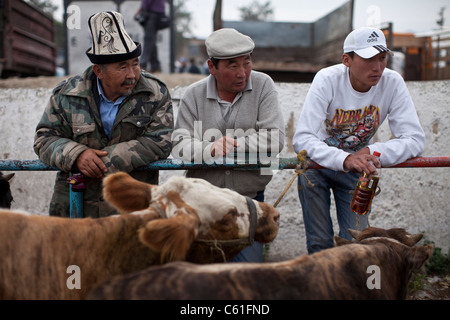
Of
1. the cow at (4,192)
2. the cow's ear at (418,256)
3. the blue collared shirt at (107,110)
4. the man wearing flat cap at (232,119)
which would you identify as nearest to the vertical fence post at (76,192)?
the blue collared shirt at (107,110)

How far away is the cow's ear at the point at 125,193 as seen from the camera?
6.95 feet

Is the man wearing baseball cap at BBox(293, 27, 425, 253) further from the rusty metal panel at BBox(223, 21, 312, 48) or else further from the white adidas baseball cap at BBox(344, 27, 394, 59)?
the rusty metal panel at BBox(223, 21, 312, 48)

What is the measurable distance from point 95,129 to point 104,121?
0.09 meters

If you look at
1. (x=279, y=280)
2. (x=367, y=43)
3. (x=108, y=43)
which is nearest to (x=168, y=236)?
(x=279, y=280)

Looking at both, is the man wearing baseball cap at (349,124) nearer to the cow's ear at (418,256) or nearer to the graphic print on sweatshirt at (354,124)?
the graphic print on sweatshirt at (354,124)

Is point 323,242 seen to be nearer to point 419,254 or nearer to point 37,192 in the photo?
point 419,254

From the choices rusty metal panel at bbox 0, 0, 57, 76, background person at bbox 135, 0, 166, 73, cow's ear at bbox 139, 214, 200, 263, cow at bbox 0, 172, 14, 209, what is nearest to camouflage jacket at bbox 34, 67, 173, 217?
cow at bbox 0, 172, 14, 209

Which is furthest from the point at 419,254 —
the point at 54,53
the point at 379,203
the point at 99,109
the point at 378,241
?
the point at 54,53

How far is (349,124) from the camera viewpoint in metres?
3.21

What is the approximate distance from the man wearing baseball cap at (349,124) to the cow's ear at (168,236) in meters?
1.51

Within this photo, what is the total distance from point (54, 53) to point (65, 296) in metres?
15.1

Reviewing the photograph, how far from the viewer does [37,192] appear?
5539 mm

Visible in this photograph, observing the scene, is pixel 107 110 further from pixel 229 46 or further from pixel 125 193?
pixel 125 193

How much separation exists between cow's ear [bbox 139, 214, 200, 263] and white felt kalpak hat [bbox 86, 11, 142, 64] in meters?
1.46
